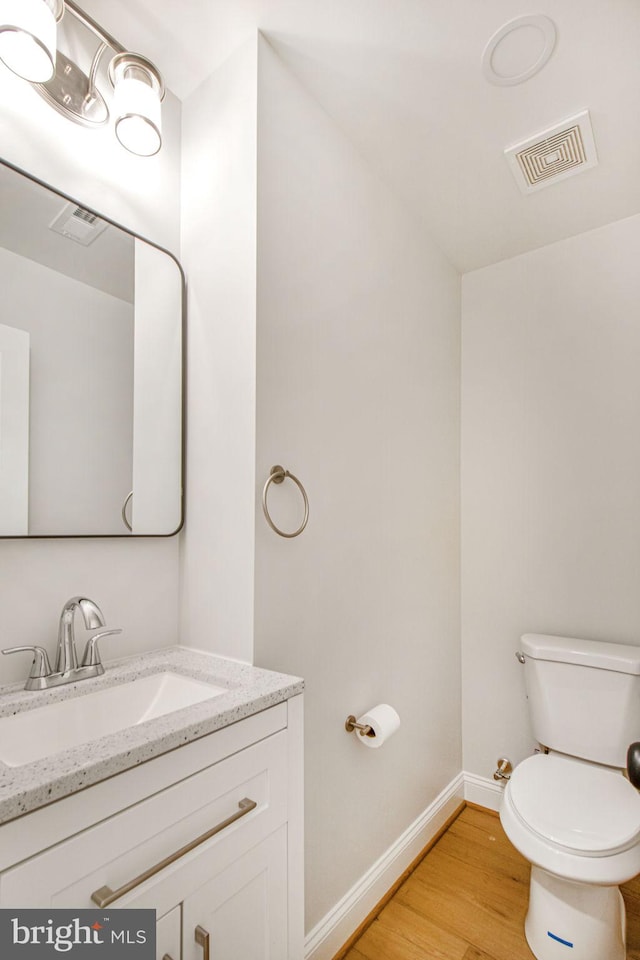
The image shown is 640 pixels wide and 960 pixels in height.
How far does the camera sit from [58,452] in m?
1.19

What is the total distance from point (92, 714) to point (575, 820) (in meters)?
1.33

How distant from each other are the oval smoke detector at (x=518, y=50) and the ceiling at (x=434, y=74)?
0.02 meters

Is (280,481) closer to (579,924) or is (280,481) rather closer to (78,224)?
(78,224)

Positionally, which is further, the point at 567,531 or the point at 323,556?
the point at 567,531

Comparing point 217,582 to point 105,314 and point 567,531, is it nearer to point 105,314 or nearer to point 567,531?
point 105,314

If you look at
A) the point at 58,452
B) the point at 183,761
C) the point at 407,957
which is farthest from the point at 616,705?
the point at 58,452

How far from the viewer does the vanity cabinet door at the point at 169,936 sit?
0.77m

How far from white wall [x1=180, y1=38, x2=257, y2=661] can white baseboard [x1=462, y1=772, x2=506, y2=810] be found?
5.35ft

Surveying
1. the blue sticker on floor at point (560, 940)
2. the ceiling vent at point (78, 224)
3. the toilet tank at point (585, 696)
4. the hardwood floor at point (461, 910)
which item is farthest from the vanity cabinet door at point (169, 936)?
the toilet tank at point (585, 696)

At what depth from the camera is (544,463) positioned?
219 cm

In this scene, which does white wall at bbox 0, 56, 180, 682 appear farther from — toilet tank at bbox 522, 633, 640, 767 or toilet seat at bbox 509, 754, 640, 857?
toilet tank at bbox 522, 633, 640, 767

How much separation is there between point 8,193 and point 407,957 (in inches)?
87.8

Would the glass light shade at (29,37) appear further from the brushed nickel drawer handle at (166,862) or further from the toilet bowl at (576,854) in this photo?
the toilet bowl at (576,854)

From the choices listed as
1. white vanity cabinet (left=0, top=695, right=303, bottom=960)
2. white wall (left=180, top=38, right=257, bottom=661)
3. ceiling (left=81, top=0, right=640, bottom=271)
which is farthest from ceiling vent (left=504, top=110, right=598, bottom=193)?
white vanity cabinet (left=0, top=695, right=303, bottom=960)
